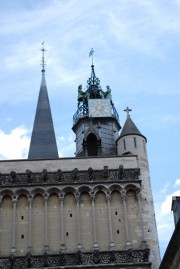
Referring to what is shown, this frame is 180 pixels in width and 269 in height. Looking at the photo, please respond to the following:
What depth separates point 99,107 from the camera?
96.2 feet

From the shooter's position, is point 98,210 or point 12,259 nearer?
point 12,259

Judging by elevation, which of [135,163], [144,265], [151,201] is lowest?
[144,265]

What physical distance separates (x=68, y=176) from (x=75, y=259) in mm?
3461

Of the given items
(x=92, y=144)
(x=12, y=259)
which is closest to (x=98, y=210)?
(x=12, y=259)

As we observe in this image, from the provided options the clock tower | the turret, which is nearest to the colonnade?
the turret

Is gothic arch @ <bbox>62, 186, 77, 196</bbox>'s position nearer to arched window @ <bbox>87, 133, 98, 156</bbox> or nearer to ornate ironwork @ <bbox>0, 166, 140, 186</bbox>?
ornate ironwork @ <bbox>0, 166, 140, 186</bbox>

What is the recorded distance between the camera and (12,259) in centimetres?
1916

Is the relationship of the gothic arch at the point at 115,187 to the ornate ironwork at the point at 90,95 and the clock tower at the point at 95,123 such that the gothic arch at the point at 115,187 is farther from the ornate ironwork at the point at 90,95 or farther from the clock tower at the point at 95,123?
the ornate ironwork at the point at 90,95

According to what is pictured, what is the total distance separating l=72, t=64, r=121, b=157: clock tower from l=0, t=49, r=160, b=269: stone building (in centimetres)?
345

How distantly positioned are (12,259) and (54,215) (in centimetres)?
241

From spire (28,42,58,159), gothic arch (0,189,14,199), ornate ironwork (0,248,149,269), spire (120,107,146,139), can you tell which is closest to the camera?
ornate ironwork (0,248,149,269)

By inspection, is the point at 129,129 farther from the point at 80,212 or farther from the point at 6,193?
the point at 6,193

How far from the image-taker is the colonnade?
1989cm

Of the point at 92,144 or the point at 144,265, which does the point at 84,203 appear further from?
the point at 92,144
